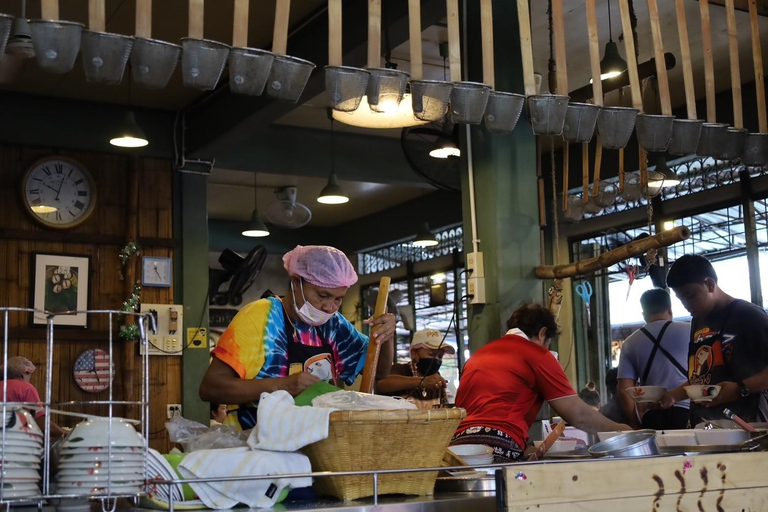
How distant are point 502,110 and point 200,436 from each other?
1.17 metres

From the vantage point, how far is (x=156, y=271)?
759 centimetres

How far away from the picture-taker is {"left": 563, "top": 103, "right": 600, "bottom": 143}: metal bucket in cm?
267

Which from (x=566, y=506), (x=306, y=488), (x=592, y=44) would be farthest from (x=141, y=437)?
(x=592, y=44)

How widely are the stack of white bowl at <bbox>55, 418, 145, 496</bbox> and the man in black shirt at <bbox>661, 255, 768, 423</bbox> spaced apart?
2.44 m

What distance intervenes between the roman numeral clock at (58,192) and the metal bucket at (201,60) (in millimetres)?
5553

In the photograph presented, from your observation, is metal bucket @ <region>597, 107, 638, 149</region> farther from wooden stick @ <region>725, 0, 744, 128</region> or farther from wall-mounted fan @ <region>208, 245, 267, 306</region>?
wall-mounted fan @ <region>208, 245, 267, 306</region>

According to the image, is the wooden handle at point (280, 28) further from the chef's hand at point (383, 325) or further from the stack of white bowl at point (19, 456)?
the stack of white bowl at point (19, 456)

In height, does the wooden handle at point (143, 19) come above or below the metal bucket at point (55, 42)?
above

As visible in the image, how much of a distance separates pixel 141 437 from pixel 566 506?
0.84 meters

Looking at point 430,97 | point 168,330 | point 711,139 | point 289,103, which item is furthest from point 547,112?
point 168,330

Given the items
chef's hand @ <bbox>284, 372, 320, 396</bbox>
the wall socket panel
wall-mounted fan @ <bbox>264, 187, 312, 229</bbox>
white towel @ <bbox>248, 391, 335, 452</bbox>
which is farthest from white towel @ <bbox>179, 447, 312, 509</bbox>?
wall-mounted fan @ <bbox>264, 187, 312, 229</bbox>

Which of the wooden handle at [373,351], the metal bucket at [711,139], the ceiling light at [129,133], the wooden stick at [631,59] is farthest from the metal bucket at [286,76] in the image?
the ceiling light at [129,133]

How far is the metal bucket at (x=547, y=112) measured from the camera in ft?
8.55

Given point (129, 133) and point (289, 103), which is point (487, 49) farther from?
point (129, 133)
